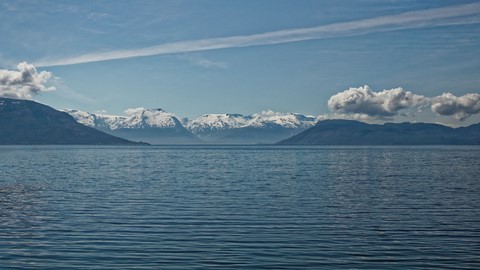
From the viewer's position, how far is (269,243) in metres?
35.6

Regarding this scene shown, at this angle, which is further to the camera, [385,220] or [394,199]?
[394,199]

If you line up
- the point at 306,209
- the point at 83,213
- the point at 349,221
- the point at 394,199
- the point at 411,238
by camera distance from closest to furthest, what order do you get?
1. the point at 411,238
2. the point at 349,221
3. the point at 83,213
4. the point at 306,209
5. the point at 394,199

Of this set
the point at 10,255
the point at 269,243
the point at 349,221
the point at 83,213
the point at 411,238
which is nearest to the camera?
the point at 10,255

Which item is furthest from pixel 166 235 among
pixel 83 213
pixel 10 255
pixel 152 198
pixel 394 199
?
pixel 394 199

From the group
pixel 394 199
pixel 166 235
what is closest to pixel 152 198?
pixel 166 235

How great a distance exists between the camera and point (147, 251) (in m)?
33.2

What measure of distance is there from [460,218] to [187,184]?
155ft

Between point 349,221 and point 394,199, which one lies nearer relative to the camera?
point 349,221

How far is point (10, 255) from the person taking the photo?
3259 centimetres

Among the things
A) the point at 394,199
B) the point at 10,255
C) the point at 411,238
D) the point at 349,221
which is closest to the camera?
the point at 10,255

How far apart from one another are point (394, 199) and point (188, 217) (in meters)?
27.9

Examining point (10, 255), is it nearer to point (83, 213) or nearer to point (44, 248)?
point (44, 248)

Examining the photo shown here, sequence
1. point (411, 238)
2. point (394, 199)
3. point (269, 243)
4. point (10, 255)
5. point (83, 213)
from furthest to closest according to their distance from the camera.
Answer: point (394, 199)
point (83, 213)
point (411, 238)
point (269, 243)
point (10, 255)

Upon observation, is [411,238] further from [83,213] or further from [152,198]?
[152,198]
